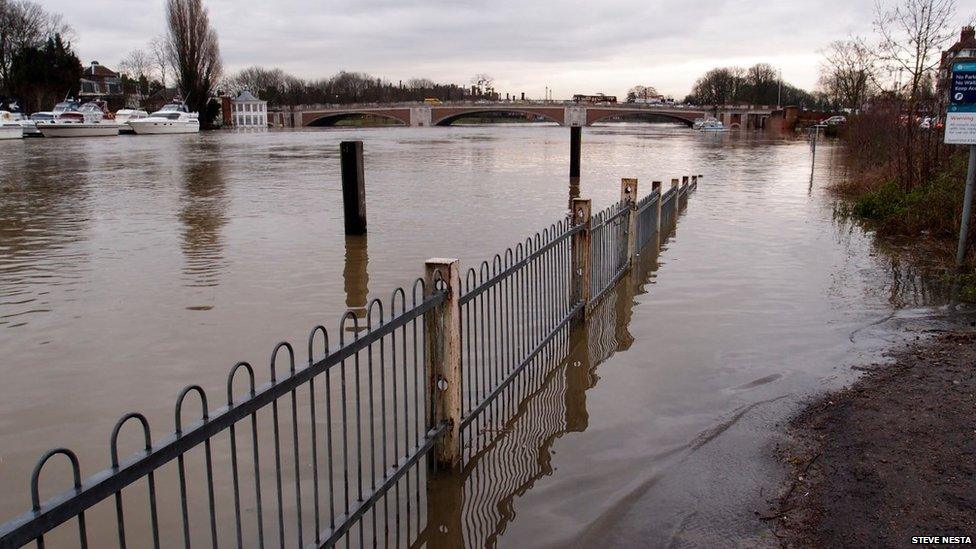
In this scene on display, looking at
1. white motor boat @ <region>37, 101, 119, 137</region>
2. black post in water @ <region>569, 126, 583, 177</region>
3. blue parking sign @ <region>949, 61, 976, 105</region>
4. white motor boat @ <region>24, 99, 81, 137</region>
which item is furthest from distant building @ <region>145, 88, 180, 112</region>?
blue parking sign @ <region>949, 61, 976, 105</region>

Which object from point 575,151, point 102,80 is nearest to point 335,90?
point 102,80

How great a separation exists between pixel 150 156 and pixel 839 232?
3545 centimetres

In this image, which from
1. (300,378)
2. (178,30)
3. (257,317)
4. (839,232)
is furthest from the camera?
(178,30)

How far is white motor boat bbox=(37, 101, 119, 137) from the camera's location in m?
64.9

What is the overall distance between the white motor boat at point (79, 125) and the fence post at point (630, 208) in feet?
216

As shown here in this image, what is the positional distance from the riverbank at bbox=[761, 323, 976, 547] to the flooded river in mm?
227

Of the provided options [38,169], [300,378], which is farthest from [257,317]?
[38,169]

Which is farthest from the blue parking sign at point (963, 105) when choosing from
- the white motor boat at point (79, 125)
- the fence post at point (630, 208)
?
the white motor boat at point (79, 125)

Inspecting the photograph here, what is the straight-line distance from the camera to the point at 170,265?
1261 centimetres

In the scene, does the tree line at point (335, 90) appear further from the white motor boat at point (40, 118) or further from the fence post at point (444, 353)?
the fence post at point (444, 353)

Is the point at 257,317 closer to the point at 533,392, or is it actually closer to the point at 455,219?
the point at 533,392

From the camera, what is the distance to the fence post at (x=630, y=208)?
10.4 metres

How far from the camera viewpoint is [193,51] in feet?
271

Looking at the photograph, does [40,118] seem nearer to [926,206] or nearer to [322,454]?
[926,206]
